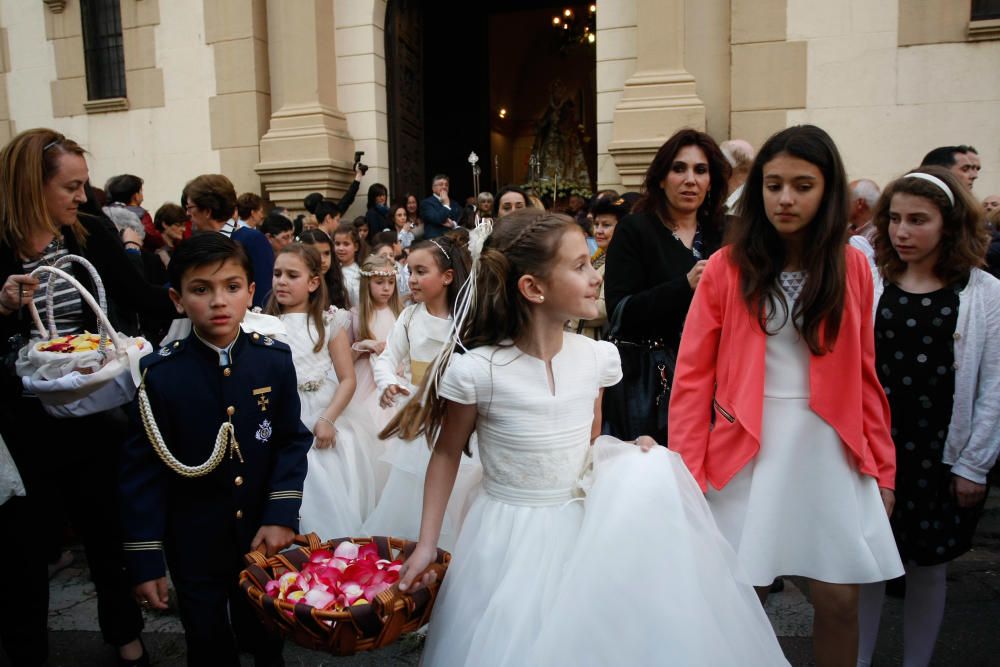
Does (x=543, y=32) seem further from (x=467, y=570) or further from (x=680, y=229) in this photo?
(x=467, y=570)

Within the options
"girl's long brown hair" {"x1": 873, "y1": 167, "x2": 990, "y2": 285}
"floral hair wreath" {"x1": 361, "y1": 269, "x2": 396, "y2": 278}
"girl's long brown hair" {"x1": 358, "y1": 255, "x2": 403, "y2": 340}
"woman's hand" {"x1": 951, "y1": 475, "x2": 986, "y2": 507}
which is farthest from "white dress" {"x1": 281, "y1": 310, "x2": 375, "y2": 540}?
"girl's long brown hair" {"x1": 873, "y1": 167, "x2": 990, "y2": 285}

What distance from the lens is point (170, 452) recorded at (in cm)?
242

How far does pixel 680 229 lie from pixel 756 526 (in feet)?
4.77

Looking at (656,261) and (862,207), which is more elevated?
(862,207)

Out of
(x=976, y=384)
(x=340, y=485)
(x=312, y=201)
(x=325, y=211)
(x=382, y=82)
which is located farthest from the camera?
(x=382, y=82)

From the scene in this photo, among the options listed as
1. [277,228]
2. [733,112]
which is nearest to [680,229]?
[277,228]

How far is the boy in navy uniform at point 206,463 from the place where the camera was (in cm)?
240

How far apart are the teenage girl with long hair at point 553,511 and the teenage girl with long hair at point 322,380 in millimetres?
1769

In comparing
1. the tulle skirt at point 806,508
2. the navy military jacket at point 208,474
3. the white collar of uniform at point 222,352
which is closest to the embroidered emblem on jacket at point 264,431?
the navy military jacket at point 208,474

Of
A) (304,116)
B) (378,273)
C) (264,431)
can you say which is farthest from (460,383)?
(304,116)

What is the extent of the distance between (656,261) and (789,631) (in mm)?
1853

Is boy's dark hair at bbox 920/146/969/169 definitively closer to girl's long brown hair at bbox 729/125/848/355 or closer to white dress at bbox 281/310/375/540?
girl's long brown hair at bbox 729/125/848/355

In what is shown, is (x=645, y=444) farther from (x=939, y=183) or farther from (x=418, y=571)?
(x=939, y=183)

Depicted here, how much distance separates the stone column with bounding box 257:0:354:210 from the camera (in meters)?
8.88
